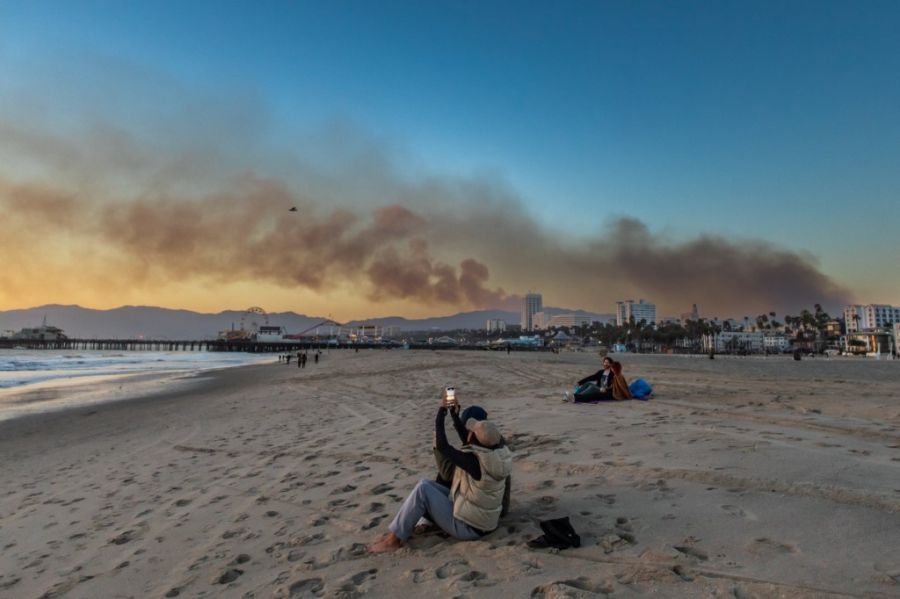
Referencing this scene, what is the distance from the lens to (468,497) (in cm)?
399

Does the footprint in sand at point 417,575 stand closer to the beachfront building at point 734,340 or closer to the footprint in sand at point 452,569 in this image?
the footprint in sand at point 452,569

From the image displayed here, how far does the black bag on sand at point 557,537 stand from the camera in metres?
3.61

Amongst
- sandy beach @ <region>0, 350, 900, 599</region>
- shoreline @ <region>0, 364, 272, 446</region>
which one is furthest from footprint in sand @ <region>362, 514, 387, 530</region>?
shoreline @ <region>0, 364, 272, 446</region>

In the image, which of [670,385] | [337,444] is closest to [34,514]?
[337,444]

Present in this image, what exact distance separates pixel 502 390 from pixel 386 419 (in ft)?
19.4

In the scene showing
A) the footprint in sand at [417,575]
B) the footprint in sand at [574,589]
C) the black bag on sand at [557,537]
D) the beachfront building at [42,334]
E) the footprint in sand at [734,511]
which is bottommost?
the beachfront building at [42,334]

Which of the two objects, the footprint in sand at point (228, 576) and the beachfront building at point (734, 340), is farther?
the beachfront building at point (734, 340)

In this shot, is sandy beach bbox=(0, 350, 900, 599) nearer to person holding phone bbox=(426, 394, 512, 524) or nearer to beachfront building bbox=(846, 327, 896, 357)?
person holding phone bbox=(426, 394, 512, 524)

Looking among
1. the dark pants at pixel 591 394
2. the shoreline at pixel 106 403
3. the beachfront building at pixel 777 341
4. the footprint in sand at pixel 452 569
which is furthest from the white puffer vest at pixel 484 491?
the beachfront building at pixel 777 341

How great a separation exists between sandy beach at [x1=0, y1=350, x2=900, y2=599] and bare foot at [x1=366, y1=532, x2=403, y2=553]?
2.7 inches

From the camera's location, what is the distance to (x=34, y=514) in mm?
6195

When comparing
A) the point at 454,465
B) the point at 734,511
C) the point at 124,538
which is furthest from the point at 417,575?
the point at 124,538

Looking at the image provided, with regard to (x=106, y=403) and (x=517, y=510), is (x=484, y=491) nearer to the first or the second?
(x=517, y=510)

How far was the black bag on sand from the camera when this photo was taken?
361 cm
